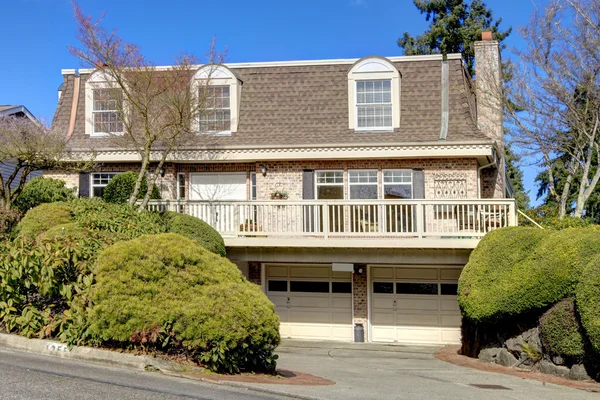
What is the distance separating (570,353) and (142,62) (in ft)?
40.1

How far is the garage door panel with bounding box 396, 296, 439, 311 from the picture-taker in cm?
1905

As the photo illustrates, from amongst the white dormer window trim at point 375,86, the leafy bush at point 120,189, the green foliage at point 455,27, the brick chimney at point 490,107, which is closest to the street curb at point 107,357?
the leafy bush at point 120,189

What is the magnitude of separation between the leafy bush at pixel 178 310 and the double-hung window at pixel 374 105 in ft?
34.3

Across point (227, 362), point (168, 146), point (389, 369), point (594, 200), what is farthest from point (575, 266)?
point (594, 200)

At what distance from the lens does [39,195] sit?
55.4ft

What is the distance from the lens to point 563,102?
20016 millimetres

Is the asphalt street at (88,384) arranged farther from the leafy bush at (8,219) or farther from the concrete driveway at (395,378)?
the leafy bush at (8,219)

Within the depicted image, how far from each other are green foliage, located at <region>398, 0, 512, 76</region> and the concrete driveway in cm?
2335

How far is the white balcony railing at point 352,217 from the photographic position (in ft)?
54.4

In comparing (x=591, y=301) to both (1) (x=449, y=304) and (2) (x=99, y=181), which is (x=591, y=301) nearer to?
(1) (x=449, y=304)

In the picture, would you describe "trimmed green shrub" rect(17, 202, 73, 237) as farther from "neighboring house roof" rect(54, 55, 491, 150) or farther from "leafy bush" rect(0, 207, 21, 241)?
"neighboring house roof" rect(54, 55, 491, 150)

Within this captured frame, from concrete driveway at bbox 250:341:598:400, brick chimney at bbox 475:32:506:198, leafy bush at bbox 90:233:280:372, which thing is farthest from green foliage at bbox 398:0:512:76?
leafy bush at bbox 90:233:280:372

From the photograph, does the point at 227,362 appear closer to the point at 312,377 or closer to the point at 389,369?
the point at 312,377

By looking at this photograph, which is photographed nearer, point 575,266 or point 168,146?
point 575,266
